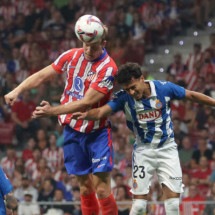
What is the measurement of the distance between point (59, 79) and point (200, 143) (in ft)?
11.6

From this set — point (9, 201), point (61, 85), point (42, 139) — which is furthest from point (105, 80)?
point (61, 85)

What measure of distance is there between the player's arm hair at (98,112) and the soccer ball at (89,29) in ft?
2.13

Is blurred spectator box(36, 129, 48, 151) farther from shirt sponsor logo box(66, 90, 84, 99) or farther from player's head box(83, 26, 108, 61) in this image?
player's head box(83, 26, 108, 61)

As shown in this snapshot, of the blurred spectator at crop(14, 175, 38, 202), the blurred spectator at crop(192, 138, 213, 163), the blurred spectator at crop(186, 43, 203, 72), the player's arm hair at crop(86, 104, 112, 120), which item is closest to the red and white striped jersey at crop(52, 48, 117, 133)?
the player's arm hair at crop(86, 104, 112, 120)

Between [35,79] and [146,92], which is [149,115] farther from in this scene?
[35,79]

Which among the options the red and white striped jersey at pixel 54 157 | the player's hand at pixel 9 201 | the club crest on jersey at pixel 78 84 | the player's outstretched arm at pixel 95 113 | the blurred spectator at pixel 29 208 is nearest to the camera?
the player's hand at pixel 9 201

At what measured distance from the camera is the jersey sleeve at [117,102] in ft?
31.9

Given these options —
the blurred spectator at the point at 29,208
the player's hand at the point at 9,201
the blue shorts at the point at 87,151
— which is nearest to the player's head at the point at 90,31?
the blue shorts at the point at 87,151

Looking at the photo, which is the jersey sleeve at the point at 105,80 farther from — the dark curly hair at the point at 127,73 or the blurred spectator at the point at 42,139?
the blurred spectator at the point at 42,139

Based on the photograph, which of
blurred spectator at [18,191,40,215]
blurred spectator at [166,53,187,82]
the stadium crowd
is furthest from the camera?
blurred spectator at [166,53,187,82]

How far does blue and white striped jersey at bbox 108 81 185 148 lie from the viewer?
384 inches

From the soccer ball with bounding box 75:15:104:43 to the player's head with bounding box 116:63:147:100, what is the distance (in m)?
0.39

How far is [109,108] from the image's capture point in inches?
381

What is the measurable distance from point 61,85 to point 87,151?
26.3 feet
